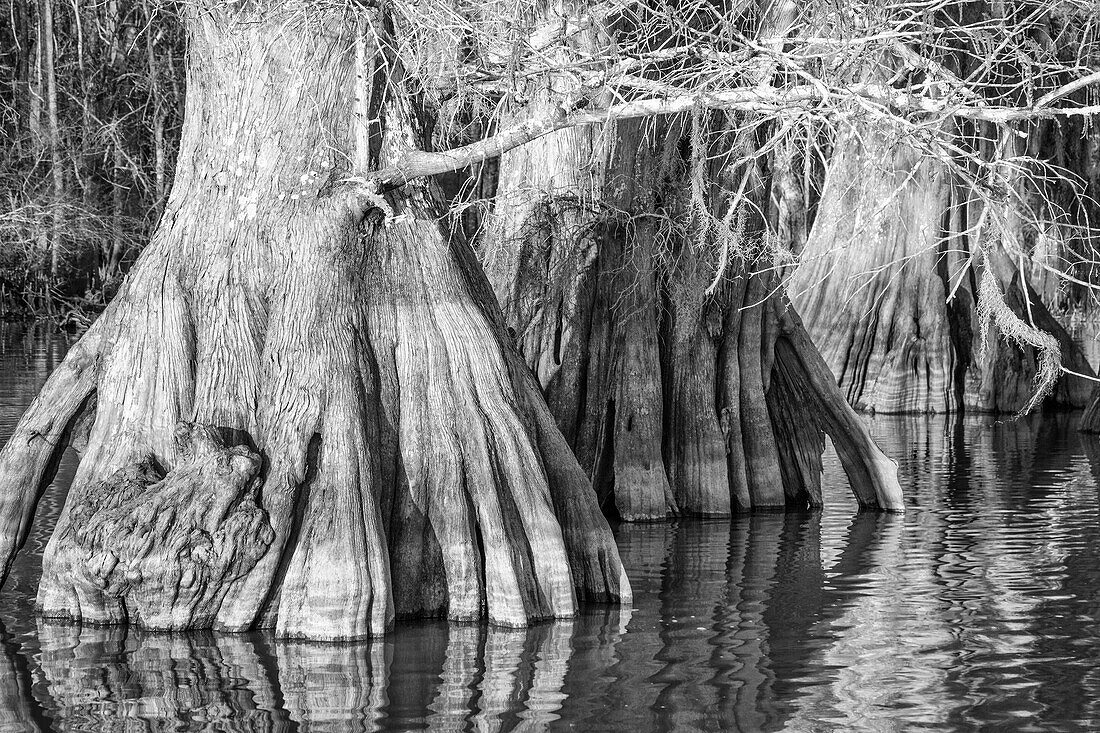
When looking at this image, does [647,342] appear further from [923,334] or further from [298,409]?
[923,334]

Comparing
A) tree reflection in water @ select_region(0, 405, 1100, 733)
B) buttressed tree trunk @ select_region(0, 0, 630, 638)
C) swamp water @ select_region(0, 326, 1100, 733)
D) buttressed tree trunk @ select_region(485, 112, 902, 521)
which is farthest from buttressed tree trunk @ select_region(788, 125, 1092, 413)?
buttressed tree trunk @ select_region(0, 0, 630, 638)

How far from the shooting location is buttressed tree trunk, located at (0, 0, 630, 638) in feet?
25.2

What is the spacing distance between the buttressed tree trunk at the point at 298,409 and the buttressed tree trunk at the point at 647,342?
9.27 feet

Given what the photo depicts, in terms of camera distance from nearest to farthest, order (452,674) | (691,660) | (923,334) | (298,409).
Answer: (452,674) < (691,660) < (298,409) < (923,334)

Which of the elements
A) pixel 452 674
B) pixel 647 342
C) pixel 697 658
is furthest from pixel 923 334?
pixel 452 674

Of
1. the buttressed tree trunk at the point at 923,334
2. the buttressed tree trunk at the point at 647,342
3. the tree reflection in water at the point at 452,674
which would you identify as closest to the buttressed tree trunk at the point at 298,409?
the tree reflection in water at the point at 452,674

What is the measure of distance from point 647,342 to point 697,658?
455 cm

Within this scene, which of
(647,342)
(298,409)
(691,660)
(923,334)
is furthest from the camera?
(923,334)

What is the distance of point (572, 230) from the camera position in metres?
11.7

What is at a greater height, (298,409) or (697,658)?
(298,409)

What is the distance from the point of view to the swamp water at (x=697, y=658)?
21.2ft

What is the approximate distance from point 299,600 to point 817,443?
581 centimetres

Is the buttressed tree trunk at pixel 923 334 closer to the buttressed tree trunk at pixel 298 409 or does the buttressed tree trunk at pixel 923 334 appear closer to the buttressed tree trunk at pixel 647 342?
the buttressed tree trunk at pixel 647 342

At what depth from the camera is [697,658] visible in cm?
746
